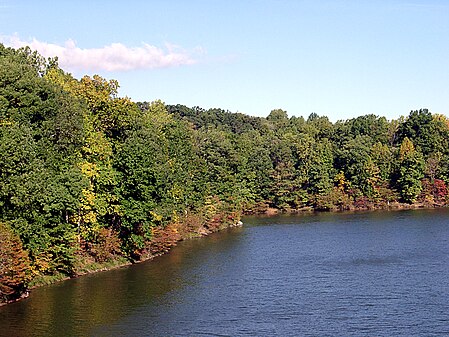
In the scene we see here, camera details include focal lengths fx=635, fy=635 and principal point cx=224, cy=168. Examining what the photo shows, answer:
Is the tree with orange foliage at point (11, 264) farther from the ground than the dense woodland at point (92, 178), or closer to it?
closer to it

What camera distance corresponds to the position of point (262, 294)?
44812 mm

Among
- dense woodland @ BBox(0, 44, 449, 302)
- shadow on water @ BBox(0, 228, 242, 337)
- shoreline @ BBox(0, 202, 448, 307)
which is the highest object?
dense woodland @ BBox(0, 44, 449, 302)

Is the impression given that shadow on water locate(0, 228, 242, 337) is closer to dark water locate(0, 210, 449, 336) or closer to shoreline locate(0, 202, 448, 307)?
dark water locate(0, 210, 449, 336)

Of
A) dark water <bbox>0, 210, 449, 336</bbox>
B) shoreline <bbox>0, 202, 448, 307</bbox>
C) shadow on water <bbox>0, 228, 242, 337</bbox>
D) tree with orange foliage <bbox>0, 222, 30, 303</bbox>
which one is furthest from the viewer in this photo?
shoreline <bbox>0, 202, 448, 307</bbox>

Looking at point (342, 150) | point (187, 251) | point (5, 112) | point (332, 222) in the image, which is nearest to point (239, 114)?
point (342, 150)

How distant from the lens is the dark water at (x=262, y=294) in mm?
36719

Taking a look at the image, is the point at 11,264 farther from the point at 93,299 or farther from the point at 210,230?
the point at 210,230

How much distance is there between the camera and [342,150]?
114188 millimetres

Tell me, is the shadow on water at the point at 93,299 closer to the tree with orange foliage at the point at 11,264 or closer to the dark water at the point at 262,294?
the dark water at the point at 262,294

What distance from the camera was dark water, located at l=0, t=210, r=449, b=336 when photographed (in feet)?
120

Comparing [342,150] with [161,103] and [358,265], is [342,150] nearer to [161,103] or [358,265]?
[161,103]

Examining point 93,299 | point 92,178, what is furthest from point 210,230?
point 93,299

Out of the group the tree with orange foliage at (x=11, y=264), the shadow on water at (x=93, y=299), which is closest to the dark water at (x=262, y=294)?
the shadow on water at (x=93, y=299)

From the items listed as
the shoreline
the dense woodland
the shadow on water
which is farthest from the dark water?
the dense woodland
